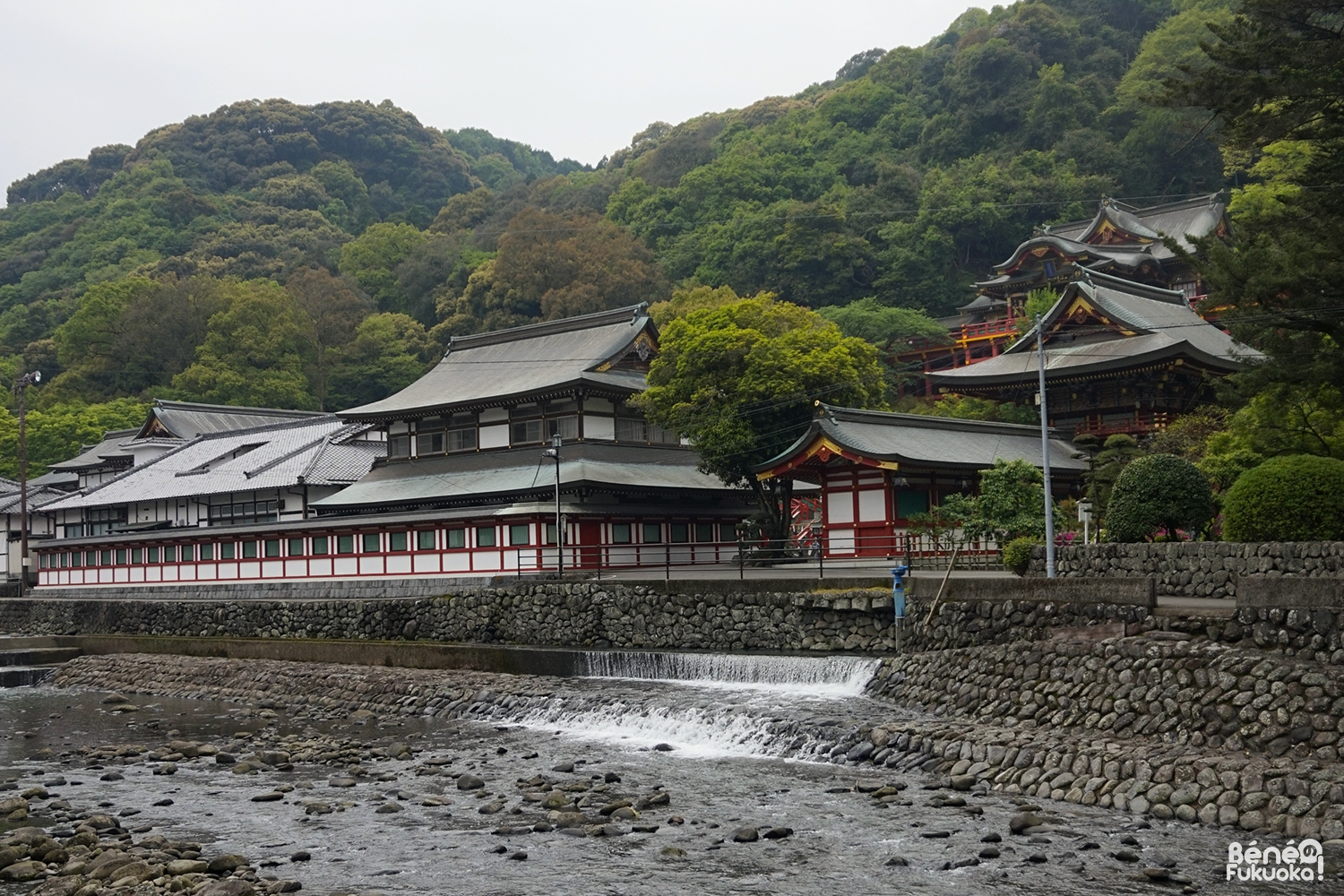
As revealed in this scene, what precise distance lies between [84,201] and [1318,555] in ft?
452

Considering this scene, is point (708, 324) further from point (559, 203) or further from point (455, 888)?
point (559, 203)

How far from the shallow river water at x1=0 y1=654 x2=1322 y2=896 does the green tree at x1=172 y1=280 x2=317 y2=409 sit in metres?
57.7

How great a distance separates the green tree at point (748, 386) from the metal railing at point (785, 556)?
1.86m

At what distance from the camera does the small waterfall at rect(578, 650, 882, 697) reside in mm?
25438

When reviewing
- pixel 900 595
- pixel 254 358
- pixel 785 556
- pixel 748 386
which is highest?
pixel 254 358


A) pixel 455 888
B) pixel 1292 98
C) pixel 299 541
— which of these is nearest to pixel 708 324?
pixel 299 541

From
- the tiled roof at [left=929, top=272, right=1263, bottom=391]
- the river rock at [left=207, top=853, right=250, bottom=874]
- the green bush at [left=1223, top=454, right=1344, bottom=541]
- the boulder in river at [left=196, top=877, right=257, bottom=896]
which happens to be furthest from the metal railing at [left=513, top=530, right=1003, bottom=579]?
the boulder in river at [left=196, top=877, right=257, bottom=896]

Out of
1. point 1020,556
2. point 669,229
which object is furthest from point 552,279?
point 1020,556

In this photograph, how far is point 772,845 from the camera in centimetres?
1631

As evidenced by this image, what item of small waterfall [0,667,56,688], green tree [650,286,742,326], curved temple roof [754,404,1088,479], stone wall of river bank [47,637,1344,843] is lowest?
small waterfall [0,667,56,688]

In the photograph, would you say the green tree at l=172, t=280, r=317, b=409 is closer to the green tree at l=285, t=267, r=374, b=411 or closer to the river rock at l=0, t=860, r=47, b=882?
the green tree at l=285, t=267, r=374, b=411

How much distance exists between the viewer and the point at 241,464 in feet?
171

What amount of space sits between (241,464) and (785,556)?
26.3m

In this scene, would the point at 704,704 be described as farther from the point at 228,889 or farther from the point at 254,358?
the point at 254,358
